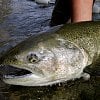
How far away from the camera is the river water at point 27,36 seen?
3.14m

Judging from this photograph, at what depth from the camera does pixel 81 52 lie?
10.6ft

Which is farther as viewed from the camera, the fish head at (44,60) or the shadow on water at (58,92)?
the shadow on water at (58,92)

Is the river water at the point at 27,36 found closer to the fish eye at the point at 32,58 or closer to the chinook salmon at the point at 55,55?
the chinook salmon at the point at 55,55

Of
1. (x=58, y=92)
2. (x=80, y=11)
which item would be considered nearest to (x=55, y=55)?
(x=58, y=92)

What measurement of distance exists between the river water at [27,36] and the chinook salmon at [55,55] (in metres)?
0.10

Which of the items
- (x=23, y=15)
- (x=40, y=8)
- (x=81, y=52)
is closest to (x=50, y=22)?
(x=23, y=15)

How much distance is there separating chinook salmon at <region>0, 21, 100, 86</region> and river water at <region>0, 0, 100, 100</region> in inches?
3.9

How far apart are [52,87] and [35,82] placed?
0.26 meters


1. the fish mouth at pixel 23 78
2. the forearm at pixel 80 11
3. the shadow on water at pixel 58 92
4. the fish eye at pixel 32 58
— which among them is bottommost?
the shadow on water at pixel 58 92

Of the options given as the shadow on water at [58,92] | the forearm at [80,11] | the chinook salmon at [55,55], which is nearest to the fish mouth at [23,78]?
the chinook salmon at [55,55]

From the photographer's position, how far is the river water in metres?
3.14

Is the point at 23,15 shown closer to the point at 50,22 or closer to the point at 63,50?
the point at 50,22

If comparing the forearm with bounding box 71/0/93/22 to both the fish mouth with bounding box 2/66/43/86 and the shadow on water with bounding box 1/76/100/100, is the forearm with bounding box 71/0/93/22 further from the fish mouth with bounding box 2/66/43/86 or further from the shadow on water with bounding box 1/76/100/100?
the fish mouth with bounding box 2/66/43/86

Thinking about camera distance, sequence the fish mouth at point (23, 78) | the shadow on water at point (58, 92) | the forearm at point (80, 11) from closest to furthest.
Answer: the fish mouth at point (23, 78) → the shadow on water at point (58, 92) → the forearm at point (80, 11)
